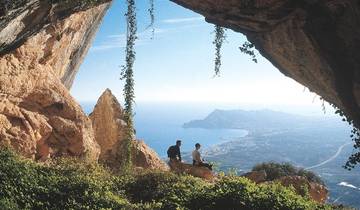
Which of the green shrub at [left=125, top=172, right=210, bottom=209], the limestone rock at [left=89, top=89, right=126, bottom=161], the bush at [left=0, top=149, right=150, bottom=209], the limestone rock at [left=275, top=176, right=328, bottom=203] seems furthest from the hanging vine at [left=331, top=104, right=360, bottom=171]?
the limestone rock at [left=89, top=89, right=126, bottom=161]

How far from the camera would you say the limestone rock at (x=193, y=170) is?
90.9 feet

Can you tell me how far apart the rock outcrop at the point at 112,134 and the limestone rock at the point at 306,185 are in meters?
9.70

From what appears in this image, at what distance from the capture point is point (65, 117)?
1088 inches

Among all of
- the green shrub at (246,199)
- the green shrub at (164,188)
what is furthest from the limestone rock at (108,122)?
the green shrub at (246,199)

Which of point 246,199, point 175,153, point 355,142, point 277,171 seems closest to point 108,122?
point 175,153

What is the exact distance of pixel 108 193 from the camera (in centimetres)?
1806

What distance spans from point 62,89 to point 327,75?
18220 mm

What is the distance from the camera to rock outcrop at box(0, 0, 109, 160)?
904 inches

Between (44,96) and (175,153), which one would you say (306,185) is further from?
(44,96)

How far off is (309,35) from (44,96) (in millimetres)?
17302

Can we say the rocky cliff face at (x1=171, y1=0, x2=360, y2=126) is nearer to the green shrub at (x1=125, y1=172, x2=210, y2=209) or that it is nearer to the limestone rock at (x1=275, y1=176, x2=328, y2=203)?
the green shrub at (x1=125, y1=172, x2=210, y2=209)

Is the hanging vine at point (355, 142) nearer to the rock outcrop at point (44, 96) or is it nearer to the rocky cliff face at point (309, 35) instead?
the rocky cliff face at point (309, 35)

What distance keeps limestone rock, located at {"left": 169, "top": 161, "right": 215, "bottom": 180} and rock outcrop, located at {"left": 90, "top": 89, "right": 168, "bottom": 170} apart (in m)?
6.20

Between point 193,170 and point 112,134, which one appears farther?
point 112,134
